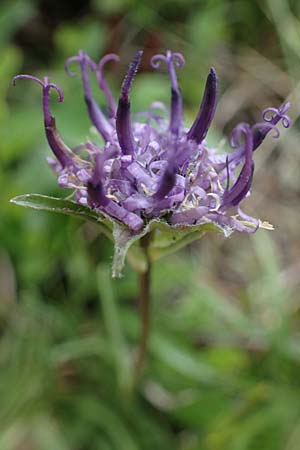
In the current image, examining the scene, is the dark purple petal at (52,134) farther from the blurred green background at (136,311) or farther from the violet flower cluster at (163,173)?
the blurred green background at (136,311)

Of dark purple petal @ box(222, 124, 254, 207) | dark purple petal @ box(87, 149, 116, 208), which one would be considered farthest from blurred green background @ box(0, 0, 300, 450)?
dark purple petal @ box(87, 149, 116, 208)

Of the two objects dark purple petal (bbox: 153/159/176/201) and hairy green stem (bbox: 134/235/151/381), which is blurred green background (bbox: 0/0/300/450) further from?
dark purple petal (bbox: 153/159/176/201)

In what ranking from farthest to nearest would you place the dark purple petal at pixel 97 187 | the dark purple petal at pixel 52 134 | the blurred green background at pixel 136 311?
the blurred green background at pixel 136 311, the dark purple petal at pixel 52 134, the dark purple petal at pixel 97 187

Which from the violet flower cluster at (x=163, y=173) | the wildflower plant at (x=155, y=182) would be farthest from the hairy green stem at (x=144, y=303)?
the violet flower cluster at (x=163, y=173)

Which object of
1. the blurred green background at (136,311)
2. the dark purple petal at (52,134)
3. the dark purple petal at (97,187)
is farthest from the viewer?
the blurred green background at (136,311)

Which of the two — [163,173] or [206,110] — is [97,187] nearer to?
[163,173]

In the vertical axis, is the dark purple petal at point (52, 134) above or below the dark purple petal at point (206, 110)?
below

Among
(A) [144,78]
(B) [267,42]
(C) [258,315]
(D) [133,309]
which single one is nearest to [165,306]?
(D) [133,309]

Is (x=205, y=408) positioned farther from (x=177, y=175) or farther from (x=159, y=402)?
(x=177, y=175)
